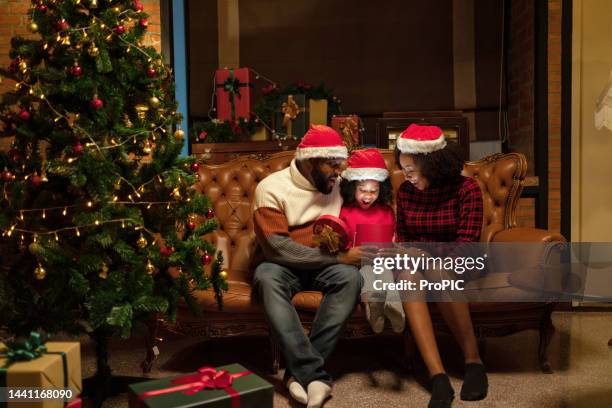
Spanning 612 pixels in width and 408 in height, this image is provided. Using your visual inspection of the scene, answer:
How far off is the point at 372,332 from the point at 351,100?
230 centimetres

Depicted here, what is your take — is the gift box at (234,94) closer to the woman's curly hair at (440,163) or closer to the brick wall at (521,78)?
the woman's curly hair at (440,163)

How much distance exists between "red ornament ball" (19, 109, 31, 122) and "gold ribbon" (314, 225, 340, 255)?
3.92 feet

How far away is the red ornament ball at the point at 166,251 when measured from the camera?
7.28ft

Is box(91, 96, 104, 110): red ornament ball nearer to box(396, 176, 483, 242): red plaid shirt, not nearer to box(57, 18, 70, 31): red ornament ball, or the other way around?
box(57, 18, 70, 31): red ornament ball

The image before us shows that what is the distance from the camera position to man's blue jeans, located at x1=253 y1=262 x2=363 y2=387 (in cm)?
227

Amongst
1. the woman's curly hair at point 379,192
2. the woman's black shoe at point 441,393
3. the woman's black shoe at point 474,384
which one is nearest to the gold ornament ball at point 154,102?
the woman's curly hair at point 379,192

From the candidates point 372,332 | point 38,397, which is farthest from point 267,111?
point 38,397

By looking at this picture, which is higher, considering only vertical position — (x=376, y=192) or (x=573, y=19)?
(x=573, y=19)

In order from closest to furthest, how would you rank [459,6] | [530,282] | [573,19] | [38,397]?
[38,397] < [530,282] < [573,19] < [459,6]

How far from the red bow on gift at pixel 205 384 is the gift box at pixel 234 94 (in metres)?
2.36

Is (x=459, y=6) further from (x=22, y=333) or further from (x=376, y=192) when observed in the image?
(x=22, y=333)

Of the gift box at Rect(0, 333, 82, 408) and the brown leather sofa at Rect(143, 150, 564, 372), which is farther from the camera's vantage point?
the brown leather sofa at Rect(143, 150, 564, 372)

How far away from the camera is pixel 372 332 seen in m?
2.55

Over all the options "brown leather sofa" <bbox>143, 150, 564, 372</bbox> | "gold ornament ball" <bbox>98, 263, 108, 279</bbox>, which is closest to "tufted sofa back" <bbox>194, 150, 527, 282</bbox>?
"brown leather sofa" <bbox>143, 150, 564, 372</bbox>
